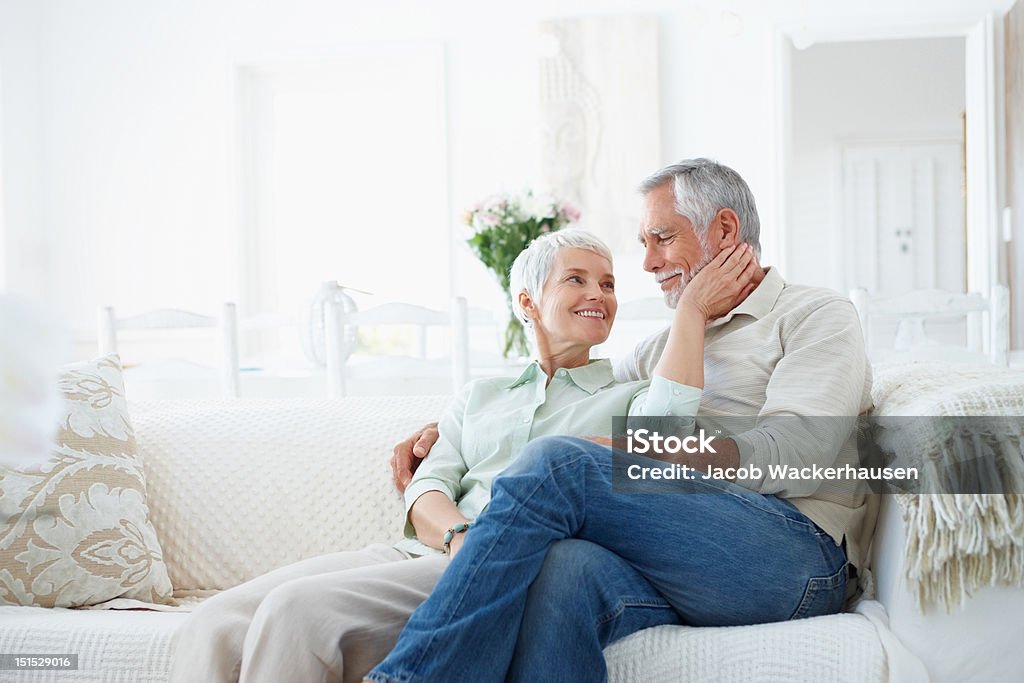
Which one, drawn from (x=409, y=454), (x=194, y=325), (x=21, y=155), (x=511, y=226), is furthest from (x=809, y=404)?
(x=21, y=155)

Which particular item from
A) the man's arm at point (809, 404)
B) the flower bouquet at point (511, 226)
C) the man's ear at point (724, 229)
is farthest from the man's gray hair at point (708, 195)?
the flower bouquet at point (511, 226)

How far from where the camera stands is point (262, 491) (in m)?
1.79

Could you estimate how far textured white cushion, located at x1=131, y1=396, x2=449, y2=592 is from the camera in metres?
1.75

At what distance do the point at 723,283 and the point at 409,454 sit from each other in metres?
0.64

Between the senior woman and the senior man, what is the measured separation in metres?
0.12

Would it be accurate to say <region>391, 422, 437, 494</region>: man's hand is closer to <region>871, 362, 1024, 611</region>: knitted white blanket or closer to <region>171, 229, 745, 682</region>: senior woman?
<region>171, 229, 745, 682</region>: senior woman

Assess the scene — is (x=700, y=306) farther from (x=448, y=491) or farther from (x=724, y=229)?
(x=448, y=491)

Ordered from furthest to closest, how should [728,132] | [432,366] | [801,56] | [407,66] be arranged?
[801,56] < [407,66] < [728,132] < [432,366]

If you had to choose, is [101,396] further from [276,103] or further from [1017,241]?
[1017,241]

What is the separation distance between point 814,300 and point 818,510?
358 millimetres

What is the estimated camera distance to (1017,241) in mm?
3914

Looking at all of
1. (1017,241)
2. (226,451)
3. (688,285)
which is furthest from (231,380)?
(1017,241)

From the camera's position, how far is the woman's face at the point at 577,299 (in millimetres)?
1678

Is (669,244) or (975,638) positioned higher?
(669,244)
